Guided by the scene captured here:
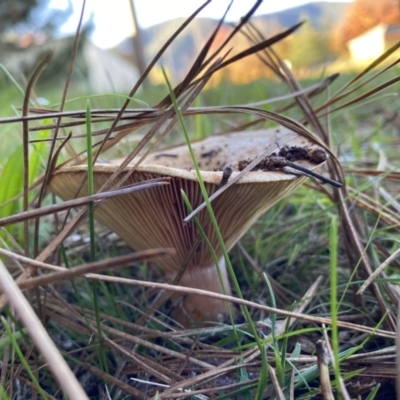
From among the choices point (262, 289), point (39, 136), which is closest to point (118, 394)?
point (262, 289)

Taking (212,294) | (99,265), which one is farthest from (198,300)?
(99,265)

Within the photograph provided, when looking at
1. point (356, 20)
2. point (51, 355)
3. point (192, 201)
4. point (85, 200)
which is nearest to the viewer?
point (51, 355)

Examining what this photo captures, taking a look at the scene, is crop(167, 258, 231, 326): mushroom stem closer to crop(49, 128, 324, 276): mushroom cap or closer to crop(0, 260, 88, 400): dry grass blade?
crop(49, 128, 324, 276): mushroom cap

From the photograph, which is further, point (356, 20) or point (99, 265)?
point (356, 20)

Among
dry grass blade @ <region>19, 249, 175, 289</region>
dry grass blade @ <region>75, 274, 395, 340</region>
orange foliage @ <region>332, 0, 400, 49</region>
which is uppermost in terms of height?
orange foliage @ <region>332, 0, 400, 49</region>

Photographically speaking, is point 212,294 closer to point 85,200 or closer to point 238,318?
point 85,200

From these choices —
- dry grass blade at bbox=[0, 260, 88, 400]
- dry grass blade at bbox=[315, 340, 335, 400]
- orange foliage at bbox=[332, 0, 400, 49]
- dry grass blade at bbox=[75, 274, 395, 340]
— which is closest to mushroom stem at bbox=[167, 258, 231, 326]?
dry grass blade at bbox=[75, 274, 395, 340]
